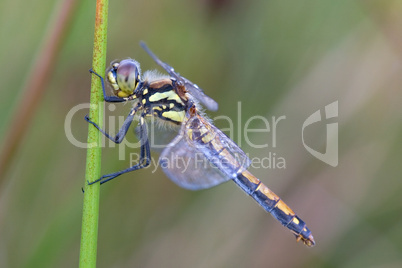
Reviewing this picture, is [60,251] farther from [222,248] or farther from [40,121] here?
[222,248]

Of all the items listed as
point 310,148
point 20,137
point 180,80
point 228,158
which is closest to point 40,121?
point 20,137

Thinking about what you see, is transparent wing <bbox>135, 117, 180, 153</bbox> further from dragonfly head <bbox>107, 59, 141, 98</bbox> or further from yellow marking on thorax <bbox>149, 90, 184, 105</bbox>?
dragonfly head <bbox>107, 59, 141, 98</bbox>

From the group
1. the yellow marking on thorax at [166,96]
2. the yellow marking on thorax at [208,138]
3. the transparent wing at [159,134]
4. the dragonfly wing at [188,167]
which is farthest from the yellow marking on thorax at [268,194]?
the yellow marking on thorax at [166,96]

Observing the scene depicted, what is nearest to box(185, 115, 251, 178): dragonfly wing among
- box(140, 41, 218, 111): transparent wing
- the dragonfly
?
the dragonfly

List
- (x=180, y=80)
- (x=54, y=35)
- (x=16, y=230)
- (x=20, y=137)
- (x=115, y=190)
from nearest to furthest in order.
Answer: (x=54, y=35) < (x=20, y=137) < (x=180, y=80) < (x=16, y=230) < (x=115, y=190)

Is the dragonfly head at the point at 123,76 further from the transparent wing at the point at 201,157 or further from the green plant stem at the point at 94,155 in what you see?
the green plant stem at the point at 94,155

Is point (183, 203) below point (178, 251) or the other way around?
the other way around
